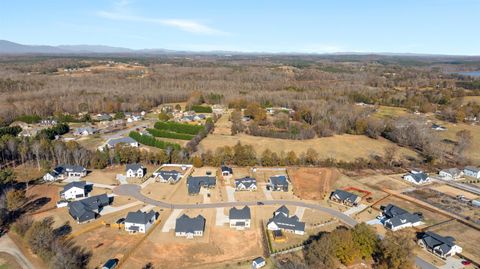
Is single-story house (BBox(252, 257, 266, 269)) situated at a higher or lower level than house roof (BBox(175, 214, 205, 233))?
lower

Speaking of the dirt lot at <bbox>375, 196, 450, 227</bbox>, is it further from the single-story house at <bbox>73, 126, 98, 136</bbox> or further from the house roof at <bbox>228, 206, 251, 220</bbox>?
the single-story house at <bbox>73, 126, 98, 136</bbox>

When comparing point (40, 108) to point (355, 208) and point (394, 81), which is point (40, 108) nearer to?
point (355, 208)

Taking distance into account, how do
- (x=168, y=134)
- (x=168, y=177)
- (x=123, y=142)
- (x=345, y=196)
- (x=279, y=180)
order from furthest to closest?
(x=168, y=134) → (x=123, y=142) → (x=168, y=177) → (x=279, y=180) → (x=345, y=196)

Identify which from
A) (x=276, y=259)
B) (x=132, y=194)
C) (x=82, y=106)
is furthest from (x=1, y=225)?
(x=82, y=106)

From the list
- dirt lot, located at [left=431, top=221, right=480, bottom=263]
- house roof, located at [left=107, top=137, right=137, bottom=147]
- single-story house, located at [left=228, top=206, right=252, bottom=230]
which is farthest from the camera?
house roof, located at [left=107, top=137, right=137, bottom=147]

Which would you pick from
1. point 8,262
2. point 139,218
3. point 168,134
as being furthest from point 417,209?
point 168,134


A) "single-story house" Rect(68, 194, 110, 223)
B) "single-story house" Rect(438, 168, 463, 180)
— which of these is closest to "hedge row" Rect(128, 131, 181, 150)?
"single-story house" Rect(68, 194, 110, 223)

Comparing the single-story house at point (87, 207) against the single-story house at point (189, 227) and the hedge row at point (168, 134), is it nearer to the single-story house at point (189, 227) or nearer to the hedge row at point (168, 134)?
the single-story house at point (189, 227)

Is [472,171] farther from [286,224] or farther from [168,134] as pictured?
[168,134]
